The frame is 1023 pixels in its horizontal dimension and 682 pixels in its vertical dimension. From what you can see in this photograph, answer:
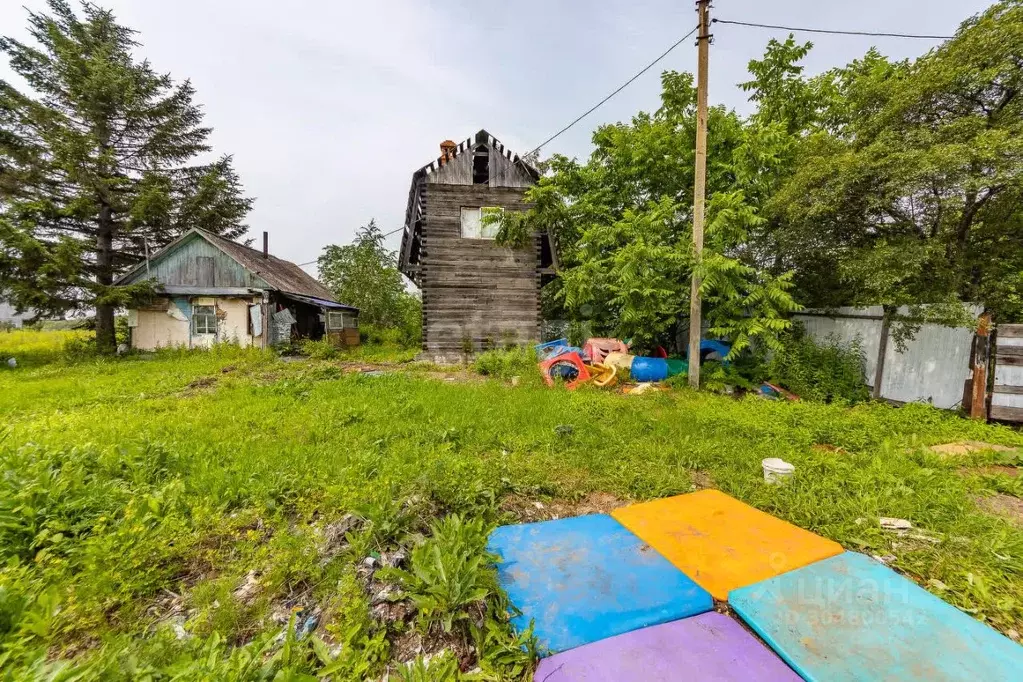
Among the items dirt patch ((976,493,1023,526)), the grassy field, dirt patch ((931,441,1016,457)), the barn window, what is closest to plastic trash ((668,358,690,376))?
the grassy field

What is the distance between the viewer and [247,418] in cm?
571

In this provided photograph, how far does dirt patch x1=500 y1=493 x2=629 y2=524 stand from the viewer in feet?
11.3

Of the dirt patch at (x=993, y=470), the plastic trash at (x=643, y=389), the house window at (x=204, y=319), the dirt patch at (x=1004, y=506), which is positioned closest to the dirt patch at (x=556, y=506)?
the dirt patch at (x=1004, y=506)

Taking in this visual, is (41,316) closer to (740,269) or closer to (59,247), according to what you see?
(59,247)

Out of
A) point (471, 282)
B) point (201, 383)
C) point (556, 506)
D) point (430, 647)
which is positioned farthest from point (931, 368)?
point (201, 383)

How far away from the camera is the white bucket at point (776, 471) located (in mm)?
3902

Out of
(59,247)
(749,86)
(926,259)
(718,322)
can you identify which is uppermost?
(749,86)

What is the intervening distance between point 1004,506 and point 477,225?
12.4m

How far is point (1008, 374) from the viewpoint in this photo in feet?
19.3

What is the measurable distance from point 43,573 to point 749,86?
58.5ft

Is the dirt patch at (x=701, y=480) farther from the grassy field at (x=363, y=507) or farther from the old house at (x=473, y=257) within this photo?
the old house at (x=473, y=257)

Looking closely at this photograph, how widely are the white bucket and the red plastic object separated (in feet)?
16.0

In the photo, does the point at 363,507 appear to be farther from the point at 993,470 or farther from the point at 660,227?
the point at 660,227

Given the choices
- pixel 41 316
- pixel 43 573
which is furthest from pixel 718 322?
pixel 41 316
